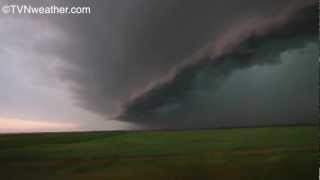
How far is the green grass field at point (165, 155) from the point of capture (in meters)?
1.93

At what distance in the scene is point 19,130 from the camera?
1912 millimetres

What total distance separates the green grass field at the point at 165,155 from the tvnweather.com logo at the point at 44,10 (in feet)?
1.50

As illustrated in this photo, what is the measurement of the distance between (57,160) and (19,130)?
7.1 inches

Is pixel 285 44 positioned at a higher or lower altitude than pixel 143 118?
higher

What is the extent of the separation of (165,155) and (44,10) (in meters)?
0.71

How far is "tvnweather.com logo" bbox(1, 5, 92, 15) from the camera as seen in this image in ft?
6.23

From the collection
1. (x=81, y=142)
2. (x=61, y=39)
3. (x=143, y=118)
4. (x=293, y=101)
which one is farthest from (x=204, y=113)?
(x=61, y=39)

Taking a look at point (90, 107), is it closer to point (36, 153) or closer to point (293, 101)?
point (36, 153)

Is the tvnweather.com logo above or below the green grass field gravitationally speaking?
above

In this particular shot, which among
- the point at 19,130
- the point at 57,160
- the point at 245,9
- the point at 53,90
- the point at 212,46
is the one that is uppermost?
the point at 245,9

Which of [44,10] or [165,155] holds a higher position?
[44,10]

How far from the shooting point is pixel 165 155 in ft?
6.49

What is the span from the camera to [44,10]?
75.4 inches

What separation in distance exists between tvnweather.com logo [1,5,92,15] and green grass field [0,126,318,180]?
1.50 ft
